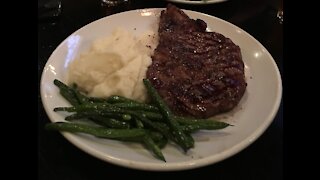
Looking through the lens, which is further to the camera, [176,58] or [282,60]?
[282,60]

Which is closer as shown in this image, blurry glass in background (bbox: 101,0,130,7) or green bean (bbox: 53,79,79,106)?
green bean (bbox: 53,79,79,106)

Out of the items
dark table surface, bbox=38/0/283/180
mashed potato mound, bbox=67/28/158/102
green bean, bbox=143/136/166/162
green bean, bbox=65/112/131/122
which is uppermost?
mashed potato mound, bbox=67/28/158/102

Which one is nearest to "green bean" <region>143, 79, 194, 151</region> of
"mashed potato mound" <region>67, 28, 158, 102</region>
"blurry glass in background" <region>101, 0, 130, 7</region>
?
"mashed potato mound" <region>67, 28, 158, 102</region>

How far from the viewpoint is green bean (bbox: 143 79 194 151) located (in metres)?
2.25

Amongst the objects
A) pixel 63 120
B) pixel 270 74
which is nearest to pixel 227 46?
pixel 270 74

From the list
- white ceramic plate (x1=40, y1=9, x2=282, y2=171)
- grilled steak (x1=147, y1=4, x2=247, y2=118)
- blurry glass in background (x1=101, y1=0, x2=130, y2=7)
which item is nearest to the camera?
white ceramic plate (x1=40, y1=9, x2=282, y2=171)

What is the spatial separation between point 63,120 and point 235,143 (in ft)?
3.43

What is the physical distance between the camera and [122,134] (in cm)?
225

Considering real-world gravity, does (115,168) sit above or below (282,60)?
below

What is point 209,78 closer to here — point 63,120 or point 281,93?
point 281,93

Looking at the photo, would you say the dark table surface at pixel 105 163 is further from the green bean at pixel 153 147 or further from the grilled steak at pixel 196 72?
the grilled steak at pixel 196 72

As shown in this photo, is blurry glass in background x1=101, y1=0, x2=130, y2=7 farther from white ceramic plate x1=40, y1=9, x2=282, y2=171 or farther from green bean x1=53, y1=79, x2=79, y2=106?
green bean x1=53, y1=79, x2=79, y2=106

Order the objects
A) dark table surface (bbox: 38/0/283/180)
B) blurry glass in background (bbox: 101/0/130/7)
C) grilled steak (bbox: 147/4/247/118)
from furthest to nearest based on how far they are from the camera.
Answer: blurry glass in background (bbox: 101/0/130/7) → grilled steak (bbox: 147/4/247/118) → dark table surface (bbox: 38/0/283/180)

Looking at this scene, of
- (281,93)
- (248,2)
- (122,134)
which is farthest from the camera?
(248,2)
